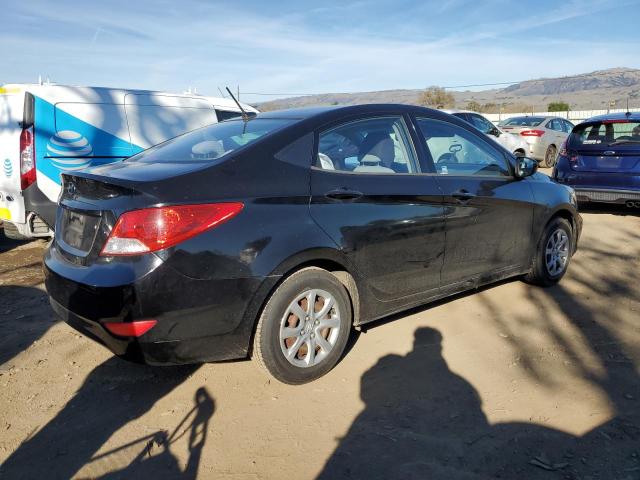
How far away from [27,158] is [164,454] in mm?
4553

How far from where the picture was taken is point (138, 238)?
8.81 feet

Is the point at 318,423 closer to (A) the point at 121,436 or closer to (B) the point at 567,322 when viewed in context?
(A) the point at 121,436

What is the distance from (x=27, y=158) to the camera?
233 inches

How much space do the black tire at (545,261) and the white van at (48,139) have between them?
329 centimetres

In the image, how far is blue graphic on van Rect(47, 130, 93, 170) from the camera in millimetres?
6145

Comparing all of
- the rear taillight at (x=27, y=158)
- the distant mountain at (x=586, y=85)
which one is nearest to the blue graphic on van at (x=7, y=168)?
the rear taillight at (x=27, y=158)

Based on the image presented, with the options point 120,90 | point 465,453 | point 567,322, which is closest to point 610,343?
point 567,322

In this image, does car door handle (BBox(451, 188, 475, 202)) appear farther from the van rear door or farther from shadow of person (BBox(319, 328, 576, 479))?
the van rear door

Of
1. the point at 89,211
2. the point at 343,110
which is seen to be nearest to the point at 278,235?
the point at 89,211

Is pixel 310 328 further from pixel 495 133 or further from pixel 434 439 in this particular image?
pixel 495 133

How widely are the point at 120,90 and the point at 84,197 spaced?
4.61 metres

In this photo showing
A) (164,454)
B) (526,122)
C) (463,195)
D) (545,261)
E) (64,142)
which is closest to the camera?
(164,454)

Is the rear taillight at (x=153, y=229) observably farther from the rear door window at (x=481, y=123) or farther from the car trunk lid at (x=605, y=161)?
the rear door window at (x=481, y=123)

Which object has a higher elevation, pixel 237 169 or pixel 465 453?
pixel 237 169
